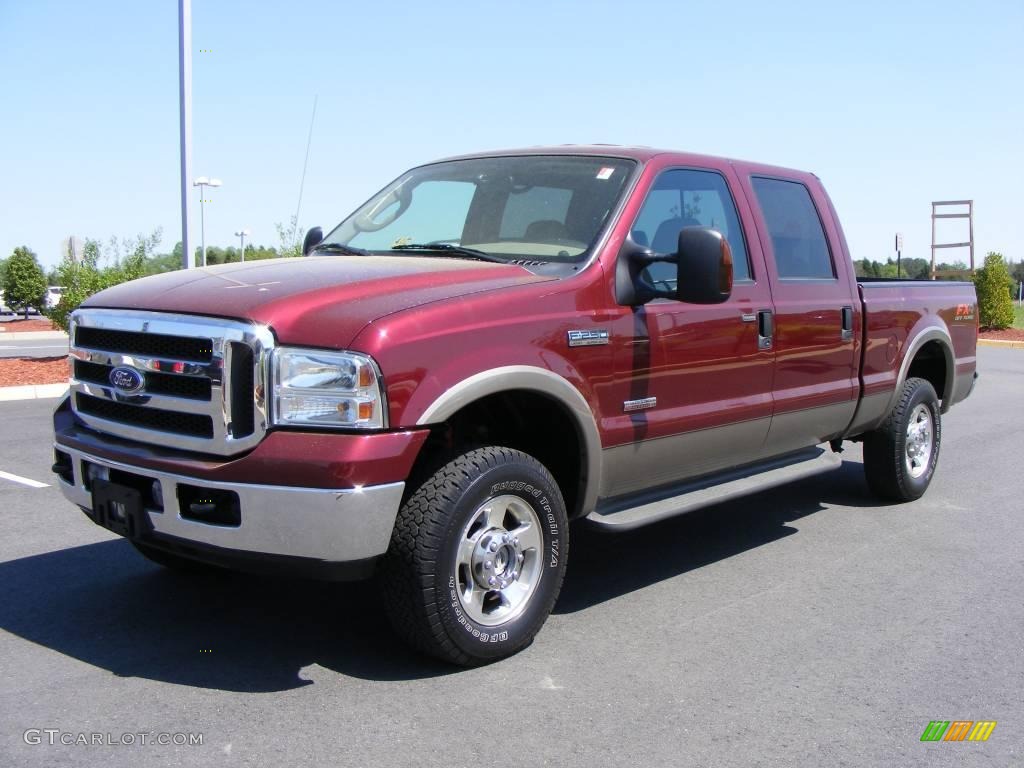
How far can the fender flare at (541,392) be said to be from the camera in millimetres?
3703

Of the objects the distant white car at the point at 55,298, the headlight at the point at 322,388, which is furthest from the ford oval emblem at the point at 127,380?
the distant white car at the point at 55,298

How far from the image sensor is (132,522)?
3.76m

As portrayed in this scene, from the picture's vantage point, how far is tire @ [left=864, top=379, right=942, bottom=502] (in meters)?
6.76

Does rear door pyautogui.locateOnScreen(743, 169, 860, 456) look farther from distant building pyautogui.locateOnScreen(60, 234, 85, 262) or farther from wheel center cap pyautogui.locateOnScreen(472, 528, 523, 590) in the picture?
distant building pyautogui.locateOnScreen(60, 234, 85, 262)

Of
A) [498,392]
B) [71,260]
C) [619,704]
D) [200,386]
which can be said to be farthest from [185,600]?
[71,260]

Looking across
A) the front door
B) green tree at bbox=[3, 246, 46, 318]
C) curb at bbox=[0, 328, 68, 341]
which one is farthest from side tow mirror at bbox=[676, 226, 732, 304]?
green tree at bbox=[3, 246, 46, 318]

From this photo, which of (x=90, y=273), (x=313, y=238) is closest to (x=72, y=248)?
(x=90, y=273)

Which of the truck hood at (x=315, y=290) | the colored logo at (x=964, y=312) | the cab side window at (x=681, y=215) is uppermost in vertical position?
the cab side window at (x=681, y=215)

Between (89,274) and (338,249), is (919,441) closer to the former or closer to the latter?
Answer: (338,249)

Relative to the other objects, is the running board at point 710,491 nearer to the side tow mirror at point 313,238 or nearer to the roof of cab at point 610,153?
the roof of cab at point 610,153

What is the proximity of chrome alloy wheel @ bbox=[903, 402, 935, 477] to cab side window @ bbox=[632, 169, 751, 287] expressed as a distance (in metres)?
2.39

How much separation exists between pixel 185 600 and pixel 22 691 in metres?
1.09

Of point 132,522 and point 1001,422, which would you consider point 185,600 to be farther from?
point 1001,422

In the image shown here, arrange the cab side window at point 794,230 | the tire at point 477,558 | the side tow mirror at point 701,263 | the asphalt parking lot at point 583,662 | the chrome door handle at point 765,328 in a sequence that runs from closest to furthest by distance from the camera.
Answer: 1. the asphalt parking lot at point 583,662
2. the tire at point 477,558
3. the side tow mirror at point 701,263
4. the chrome door handle at point 765,328
5. the cab side window at point 794,230
